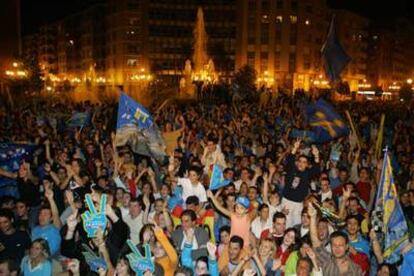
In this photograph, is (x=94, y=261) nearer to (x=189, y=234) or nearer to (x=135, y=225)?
(x=189, y=234)

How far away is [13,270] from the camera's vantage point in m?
5.35

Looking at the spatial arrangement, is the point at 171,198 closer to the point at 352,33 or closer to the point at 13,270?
the point at 13,270

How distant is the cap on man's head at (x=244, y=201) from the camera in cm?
746

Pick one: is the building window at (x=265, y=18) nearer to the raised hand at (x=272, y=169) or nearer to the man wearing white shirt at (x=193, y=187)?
the raised hand at (x=272, y=169)

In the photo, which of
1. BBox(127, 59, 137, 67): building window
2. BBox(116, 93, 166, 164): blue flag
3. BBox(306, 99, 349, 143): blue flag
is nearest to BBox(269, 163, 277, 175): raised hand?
BBox(306, 99, 349, 143): blue flag

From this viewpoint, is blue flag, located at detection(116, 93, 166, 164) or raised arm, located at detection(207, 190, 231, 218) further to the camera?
blue flag, located at detection(116, 93, 166, 164)

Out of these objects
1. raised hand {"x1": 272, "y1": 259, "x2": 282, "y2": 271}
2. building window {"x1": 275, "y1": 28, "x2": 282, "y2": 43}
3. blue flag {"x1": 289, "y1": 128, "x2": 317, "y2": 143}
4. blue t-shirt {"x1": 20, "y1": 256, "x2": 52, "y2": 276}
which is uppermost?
building window {"x1": 275, "y1": 28, "x2": 282, "y2": 43}

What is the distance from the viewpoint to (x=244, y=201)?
7691 mm

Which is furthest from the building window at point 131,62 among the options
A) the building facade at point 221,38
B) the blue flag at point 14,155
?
the blue flag at point 14,155

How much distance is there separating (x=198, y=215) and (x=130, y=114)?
3446 millimetres

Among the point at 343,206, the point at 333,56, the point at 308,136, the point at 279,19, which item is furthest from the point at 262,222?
the point at 279,19

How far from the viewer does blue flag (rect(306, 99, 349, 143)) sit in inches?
415

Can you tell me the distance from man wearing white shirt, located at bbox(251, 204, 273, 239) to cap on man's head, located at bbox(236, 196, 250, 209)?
0.28 m

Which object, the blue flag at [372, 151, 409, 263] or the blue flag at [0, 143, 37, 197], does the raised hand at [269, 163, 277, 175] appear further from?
the blue flag at [0, 143, 37, 197]
